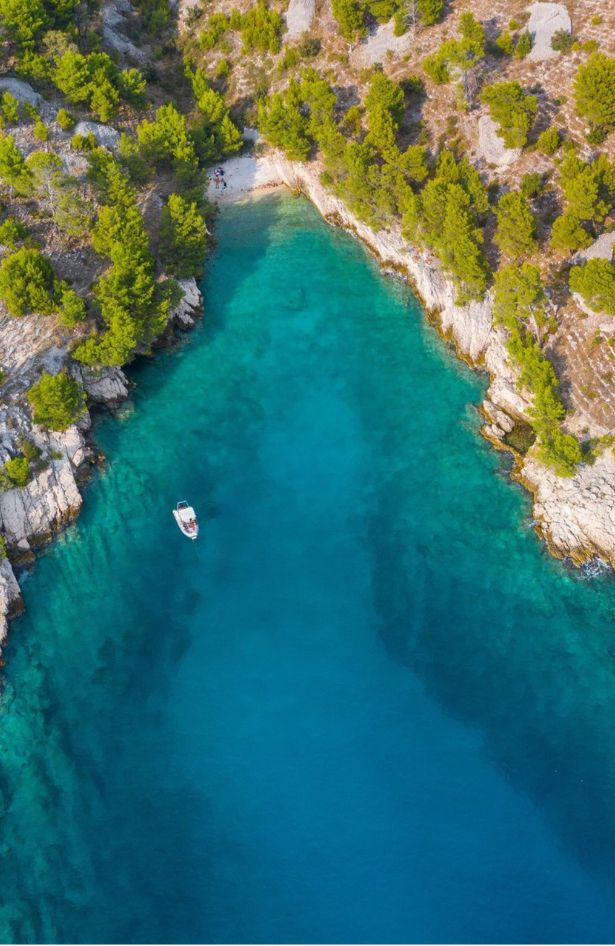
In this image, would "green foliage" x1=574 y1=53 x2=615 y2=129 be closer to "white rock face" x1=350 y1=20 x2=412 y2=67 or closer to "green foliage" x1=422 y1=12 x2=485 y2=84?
"green foliage" x1=422 y1=12 x2=485 y2=84

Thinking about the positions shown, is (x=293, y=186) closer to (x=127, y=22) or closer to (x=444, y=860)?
(x=127, y=22)

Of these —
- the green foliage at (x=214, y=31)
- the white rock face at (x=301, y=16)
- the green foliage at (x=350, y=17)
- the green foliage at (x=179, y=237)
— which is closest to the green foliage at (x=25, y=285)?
the green foliage at (x=179, y=237)

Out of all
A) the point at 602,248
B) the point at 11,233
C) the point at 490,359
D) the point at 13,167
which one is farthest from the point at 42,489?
the point at 602,248

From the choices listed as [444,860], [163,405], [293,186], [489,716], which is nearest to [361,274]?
[293,186]

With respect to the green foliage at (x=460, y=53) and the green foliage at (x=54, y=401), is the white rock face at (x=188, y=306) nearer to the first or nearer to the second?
the green foliage at (x=54, y=401)

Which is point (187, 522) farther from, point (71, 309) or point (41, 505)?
point (71, 309)
